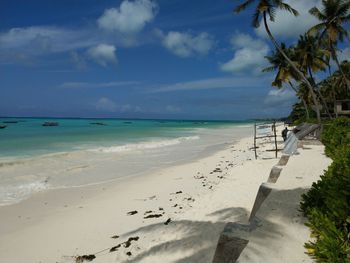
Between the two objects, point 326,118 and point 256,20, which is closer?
point 256,20

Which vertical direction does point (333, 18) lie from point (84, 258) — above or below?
above

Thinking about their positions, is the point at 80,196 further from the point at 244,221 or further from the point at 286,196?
the point at 286,196

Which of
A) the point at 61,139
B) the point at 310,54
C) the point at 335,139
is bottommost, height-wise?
the point at 61,139

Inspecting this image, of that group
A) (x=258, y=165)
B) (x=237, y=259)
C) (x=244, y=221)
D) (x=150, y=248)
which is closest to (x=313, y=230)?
(x=237, y=259)

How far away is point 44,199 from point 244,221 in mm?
7030

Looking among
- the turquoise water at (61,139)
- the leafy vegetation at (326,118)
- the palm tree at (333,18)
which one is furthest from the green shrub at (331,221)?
the palm tree at (333,18)

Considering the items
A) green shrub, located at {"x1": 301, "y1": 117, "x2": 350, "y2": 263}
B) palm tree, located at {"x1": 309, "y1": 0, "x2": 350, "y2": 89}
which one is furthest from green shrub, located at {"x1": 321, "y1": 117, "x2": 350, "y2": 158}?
palm tree, located at {"x1": 309, "y1": 0, "x2": 350, "y2": 89}

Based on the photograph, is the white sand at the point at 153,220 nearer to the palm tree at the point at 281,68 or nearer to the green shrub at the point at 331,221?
the green shrub at the point at 331,221

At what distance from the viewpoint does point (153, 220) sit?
8273 millimetres

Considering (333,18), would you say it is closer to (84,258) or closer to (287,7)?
(287,7)

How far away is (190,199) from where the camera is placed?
1016 centimetres

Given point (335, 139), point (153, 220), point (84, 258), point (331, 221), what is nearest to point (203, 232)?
point (153, 220)

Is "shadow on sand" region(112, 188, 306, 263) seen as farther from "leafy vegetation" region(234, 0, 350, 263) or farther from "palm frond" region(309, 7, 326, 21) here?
"palm frond" region(309, 7, 326, 21)

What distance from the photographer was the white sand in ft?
18.7
